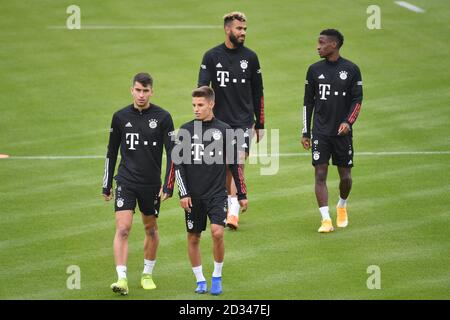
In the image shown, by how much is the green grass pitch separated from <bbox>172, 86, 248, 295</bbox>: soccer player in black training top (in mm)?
899

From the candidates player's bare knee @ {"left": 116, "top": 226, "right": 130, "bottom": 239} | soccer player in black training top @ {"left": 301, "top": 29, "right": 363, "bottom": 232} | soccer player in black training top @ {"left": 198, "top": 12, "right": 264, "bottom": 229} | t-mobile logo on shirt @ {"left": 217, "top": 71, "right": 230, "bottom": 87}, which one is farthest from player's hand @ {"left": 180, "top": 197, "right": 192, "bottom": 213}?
t-mobile logo on shirt @ {"left": 217, "top": 71, "right": 230, "bottom": 87}

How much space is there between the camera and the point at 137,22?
104 ft

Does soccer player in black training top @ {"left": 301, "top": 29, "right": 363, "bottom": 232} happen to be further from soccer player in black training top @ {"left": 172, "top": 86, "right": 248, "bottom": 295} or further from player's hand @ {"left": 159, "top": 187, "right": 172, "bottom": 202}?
player's hand @ {"left": 159, "top": 187, "right": 172, "bottom": 202}

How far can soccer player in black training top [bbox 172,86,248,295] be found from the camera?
13.3 m

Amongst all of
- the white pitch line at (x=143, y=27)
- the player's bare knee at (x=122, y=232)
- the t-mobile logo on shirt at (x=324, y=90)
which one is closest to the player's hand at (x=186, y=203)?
the player's bare knee at (x=122, y=232)

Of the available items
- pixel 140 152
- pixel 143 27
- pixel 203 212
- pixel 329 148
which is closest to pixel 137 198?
pixel 140 152

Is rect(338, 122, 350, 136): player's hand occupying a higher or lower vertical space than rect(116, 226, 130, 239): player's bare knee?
higher

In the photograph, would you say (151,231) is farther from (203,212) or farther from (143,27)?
(143,27)

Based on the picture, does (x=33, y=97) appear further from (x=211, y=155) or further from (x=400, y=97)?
(x=211, y=155)

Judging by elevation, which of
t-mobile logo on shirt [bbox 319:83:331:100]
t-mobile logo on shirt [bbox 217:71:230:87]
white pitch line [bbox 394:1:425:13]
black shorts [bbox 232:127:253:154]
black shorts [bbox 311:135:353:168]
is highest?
white pitch line [bbox 394:1:425:13]

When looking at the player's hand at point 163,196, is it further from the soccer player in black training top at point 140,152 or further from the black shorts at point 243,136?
the black shorts at point 243,136

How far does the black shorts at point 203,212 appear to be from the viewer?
13297mm

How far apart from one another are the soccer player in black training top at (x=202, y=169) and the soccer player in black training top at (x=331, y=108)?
3155 mm

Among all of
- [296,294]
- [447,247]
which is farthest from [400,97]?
[296,294]
